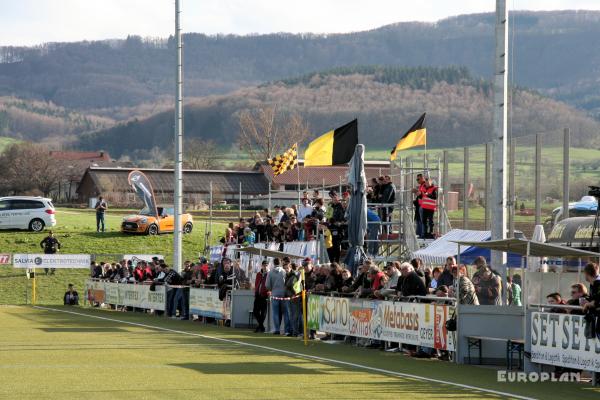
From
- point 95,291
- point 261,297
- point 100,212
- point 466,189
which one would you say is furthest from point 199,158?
point 261,297

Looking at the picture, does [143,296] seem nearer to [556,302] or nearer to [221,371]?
[221,371]

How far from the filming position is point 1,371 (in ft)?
56.6

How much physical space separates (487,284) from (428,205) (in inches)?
392

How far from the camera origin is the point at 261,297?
2841 centimetres

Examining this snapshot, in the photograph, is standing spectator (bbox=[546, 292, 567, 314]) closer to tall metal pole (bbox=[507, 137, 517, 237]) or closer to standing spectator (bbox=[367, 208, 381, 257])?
tall metal pole (bbox=[507, 137, 517, 237])

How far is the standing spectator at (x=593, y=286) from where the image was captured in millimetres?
15500

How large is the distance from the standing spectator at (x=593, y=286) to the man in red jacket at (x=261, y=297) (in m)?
13.4

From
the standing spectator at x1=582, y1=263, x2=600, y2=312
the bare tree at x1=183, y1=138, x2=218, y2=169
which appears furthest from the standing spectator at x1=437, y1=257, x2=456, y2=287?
the bare tree at x1=183, y1=138, x2=218, y2=169

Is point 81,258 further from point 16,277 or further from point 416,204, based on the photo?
point 416,204

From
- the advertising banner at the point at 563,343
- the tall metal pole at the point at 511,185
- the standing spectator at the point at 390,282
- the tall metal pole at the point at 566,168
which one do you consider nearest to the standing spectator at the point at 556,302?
the advertising banner at the point at 563,343

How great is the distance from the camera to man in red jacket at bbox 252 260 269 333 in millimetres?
28386

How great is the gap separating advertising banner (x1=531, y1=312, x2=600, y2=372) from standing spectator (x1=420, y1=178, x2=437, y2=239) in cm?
1148

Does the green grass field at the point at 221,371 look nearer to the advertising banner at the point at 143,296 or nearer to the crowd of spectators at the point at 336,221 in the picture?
the crowd of spectators at the point at 336,221

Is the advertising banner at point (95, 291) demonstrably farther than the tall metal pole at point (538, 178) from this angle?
Yes
